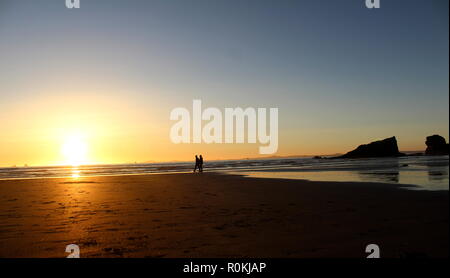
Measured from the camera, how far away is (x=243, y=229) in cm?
717

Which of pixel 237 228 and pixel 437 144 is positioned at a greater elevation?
pixel 437 144

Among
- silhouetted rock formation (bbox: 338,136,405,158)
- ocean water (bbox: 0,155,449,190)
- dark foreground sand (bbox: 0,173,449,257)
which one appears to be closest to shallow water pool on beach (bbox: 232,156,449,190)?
ocean water (bbox: 0,155,449,190)

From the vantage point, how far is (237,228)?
7.27 metres

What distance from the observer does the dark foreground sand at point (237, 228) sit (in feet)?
18.5

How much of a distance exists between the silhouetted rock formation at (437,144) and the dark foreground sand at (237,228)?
309 ft

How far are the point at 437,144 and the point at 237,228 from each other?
10268cm

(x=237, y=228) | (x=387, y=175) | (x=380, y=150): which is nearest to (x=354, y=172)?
(x=387, y=175)

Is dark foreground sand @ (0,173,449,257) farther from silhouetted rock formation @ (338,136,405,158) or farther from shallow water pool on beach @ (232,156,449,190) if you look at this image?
silhouetted rock formation @ (338,136,405,158)

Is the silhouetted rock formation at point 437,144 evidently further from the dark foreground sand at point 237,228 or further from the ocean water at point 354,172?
the dark foreground sand at point 237,228

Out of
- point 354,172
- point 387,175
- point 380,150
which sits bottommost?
point 354,172

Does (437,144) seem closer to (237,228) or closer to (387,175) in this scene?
(387,175)
